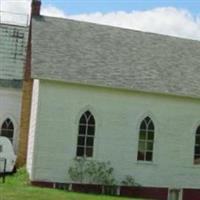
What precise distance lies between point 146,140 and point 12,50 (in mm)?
10276

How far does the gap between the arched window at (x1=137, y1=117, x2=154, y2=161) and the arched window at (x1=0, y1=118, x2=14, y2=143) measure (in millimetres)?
7444

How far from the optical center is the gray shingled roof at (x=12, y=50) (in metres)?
35.6

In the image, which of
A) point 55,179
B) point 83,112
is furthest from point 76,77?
point 55,179

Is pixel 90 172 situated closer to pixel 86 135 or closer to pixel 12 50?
pixel 86 135

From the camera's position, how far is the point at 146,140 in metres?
30.6

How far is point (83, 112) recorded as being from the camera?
2934 cm

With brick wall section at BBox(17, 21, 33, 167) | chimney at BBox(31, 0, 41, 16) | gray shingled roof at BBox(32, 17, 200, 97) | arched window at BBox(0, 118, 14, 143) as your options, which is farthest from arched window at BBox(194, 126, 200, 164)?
chimney at BBox(31, 0, 41, 16)

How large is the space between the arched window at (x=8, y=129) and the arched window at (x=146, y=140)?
24.4 ft

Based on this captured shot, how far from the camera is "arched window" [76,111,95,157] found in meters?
29.4

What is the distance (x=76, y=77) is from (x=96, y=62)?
7.54 feet

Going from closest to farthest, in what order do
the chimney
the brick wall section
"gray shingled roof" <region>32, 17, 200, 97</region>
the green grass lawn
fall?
the green grass lawn < "gray shingled roof" <region>32, 17, 200, 97</region> < the brick wall section < the chimney

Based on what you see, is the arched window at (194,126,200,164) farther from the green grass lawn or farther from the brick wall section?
the brick wall section

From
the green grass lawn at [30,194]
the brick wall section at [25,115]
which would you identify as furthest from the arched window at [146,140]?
the green grass lawn at [30,194]

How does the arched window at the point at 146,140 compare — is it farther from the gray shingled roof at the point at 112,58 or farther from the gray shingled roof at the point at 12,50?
the gray shingled roof at the point at 12,50
